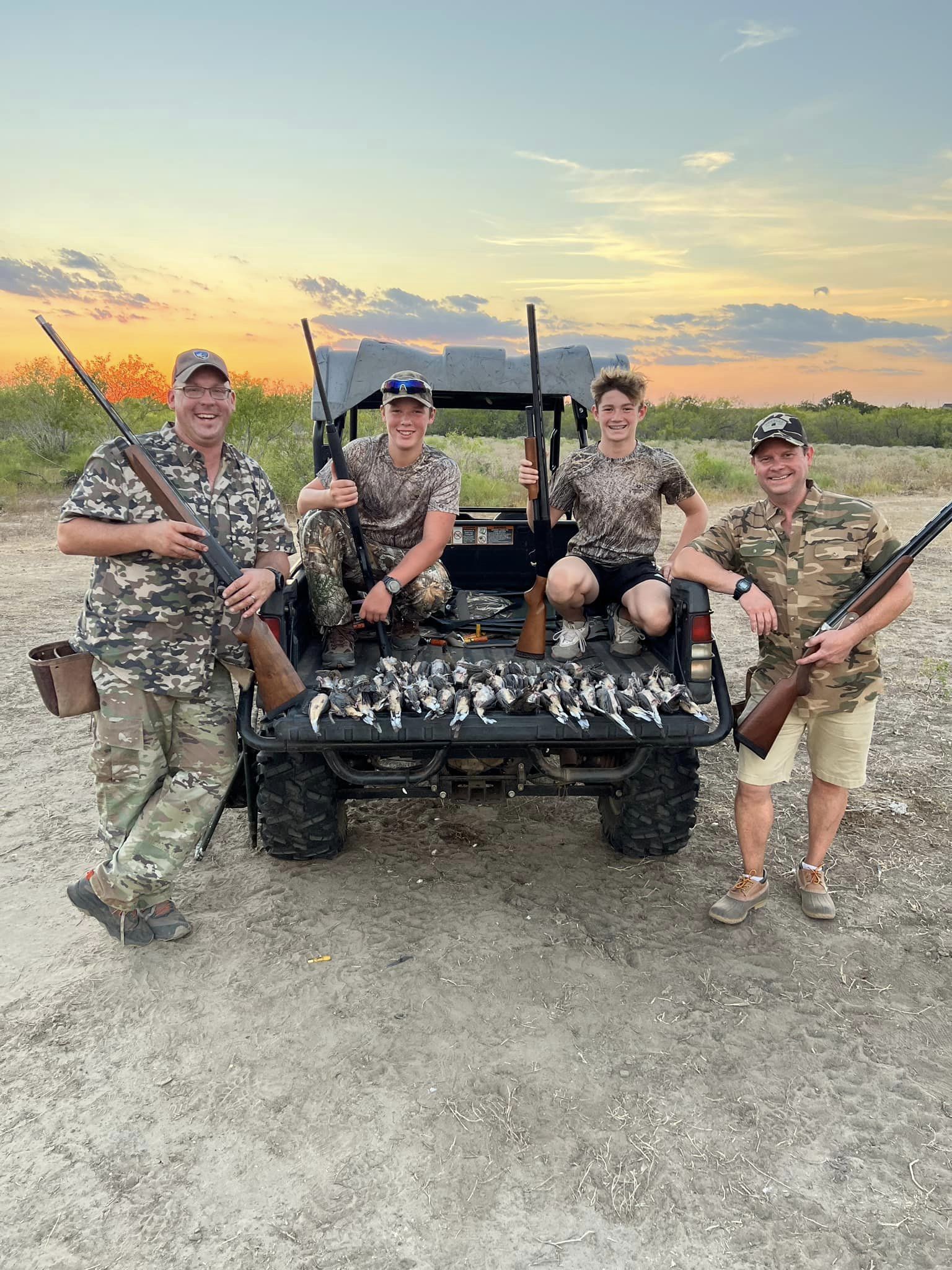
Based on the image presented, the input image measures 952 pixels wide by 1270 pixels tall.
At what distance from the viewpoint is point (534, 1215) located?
2447mm

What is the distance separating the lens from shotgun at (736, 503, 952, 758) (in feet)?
11.6

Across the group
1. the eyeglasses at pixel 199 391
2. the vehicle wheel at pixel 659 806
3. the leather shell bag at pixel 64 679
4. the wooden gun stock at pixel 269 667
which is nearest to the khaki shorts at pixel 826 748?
the vehicle wheel at pixel 659 806

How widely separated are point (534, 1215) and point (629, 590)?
9.47 feet

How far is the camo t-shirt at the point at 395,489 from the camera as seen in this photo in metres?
4.80

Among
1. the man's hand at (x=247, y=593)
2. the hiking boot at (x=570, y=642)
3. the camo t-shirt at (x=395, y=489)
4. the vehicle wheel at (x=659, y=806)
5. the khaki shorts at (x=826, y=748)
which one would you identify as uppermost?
the camo t-shirt at (x=395, y=489)

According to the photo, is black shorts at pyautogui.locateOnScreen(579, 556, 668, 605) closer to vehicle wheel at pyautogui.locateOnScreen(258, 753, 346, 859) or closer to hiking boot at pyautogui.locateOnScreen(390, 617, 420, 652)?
hiking boot at pyautogui.locateOnScreen(390, 617, 420, 652)

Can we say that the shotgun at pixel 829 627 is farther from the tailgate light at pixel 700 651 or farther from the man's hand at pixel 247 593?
the man's hand at pixel 247 593

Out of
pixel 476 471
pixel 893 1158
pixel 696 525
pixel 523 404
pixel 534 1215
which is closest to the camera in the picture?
pixel 534 1215

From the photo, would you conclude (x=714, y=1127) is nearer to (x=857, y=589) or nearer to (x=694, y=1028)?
(x=694, y=1028)

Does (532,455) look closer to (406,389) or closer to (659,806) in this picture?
(406,389)

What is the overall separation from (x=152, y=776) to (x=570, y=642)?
217 cm

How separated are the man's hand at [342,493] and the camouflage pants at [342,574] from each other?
4.4 inches

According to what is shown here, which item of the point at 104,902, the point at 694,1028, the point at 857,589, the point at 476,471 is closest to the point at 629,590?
the point at 857,589

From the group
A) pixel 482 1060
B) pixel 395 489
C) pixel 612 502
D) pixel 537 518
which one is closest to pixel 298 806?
pixel 482 1060
